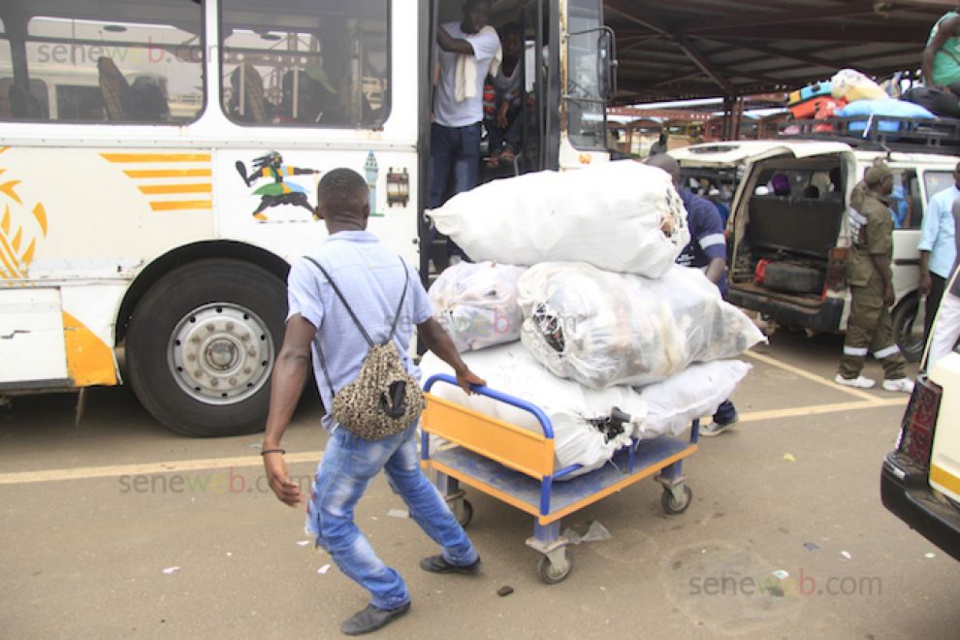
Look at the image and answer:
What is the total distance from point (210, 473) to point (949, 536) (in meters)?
3.60

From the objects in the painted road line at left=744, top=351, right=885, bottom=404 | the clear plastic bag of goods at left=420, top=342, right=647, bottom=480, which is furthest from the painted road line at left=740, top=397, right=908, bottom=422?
the clear plastic bag of goods at left=420, top=342, right=647, bottom=480

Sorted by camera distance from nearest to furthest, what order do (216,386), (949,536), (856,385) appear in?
(949,536) → (216,386) → (856,385)

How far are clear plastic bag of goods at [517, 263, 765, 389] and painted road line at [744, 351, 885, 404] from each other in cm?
334

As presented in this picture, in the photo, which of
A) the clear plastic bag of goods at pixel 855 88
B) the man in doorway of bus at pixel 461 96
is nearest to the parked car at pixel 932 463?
the man in doorway of bus at pixel 461 96

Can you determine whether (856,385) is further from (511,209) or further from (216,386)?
(216,386)

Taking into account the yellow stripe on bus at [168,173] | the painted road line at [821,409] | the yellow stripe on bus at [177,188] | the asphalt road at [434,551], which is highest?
the yellow stripe on bus at [168,173]

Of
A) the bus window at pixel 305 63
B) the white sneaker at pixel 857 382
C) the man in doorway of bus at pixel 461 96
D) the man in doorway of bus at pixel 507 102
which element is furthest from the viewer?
the white sneaker at pixel 857 382

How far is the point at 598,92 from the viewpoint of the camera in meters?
5.45

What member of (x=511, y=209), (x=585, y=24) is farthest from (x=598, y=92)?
(x=511, y=209)

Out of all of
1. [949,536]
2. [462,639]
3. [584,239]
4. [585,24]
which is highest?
[585,24]

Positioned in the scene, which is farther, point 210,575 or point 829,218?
point 829,218

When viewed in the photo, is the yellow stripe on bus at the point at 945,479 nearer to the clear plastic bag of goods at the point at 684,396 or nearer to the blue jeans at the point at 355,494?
the clear plastic bag of goods at the point at 684,396

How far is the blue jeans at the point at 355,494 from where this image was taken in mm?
2629

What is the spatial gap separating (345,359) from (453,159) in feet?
11.4
